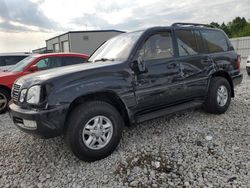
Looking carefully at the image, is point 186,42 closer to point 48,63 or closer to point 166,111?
point 166,111

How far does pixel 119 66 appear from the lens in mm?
3262

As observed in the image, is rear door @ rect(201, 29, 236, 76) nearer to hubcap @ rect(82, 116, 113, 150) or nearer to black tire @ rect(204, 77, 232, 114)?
black tire @ rect(204, 77, 232, 114)

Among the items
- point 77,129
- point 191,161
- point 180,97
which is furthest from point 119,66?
point 191,161

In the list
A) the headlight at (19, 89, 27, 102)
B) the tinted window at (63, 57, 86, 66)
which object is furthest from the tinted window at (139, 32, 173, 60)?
the tinted window at (63, 57, 86, 66)

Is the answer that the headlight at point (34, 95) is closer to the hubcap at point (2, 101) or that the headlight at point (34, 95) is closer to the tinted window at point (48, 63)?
the hubcap at point (2, 101)

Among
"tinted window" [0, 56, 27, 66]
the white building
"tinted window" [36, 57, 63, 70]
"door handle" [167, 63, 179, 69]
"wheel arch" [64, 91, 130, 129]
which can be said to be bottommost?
"wheel arch" [64, 91, 130, 129]

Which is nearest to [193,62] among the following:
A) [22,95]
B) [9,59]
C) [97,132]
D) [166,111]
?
[166,111]

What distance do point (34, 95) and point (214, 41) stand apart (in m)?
3.75

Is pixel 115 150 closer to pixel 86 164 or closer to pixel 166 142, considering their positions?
pixel 86 164

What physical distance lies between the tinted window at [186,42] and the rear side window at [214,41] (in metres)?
0.37

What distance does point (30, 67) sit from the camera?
6.15 meters

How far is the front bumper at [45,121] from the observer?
274 centimetres

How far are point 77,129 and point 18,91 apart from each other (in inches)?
43.1

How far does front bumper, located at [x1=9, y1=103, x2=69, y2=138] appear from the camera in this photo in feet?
9.00
